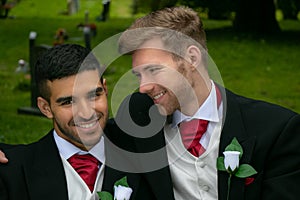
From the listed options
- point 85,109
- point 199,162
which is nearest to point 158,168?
point 199,162

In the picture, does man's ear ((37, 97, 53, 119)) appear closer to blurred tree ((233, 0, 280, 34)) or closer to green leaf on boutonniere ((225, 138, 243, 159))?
green leaf on boutonniere ((225, 138, 243, 159))

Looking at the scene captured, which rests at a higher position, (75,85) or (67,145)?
(75,85)

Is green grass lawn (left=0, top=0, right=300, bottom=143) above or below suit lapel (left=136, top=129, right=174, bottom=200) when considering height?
below

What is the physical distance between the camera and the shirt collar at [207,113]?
4.18 metres

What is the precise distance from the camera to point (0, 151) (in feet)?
13.2

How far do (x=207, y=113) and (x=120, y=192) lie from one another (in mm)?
740

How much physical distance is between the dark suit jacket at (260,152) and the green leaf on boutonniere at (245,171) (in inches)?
3.8

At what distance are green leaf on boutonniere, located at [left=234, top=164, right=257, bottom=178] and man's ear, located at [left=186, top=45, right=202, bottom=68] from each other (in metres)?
0.65

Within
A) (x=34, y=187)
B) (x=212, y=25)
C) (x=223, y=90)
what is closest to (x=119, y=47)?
(x=223, y=90)

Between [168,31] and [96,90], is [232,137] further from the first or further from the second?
[96,90]

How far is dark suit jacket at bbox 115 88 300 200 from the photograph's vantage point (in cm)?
405

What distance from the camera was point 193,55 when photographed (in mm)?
4074

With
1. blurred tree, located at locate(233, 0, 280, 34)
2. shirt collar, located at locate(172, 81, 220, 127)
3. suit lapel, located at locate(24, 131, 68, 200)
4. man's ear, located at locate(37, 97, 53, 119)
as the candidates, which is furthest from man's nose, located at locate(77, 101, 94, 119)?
blurred tree, located at locate(233, 0, 280, 34)

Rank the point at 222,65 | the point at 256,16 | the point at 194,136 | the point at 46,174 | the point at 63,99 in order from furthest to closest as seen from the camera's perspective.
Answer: the point at 256,16 < the point at 222,65 < the point at 194,136 < the point at 46,174 < the point at 63,99
